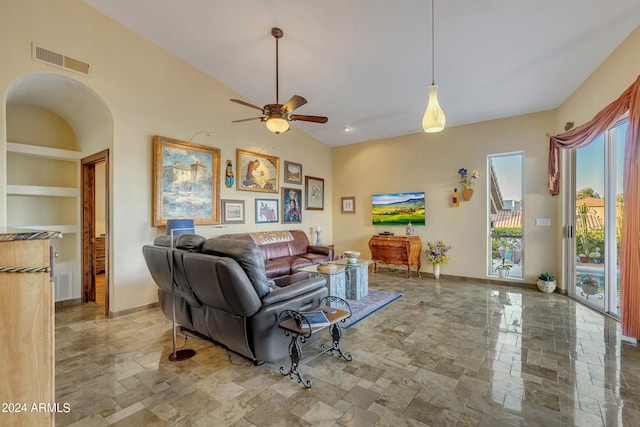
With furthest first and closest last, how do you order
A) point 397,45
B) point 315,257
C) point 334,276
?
point 315,257 → point 334,276 → point 397,45

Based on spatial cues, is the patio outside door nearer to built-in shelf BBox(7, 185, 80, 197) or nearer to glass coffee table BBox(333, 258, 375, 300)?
glass coffee table BBox(333, 258, 375, 300)

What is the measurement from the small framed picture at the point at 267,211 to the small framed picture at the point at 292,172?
65cm

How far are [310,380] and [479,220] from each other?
4906mm

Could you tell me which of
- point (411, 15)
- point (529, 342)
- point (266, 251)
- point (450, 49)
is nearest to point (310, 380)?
point (529, 342)

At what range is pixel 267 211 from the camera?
A: 243 inches

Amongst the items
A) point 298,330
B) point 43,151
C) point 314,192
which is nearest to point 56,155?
point 43,151

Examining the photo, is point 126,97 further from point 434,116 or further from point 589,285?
point 589,285

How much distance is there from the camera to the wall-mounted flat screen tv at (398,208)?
255 inches

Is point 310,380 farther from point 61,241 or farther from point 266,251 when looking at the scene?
point 61,241

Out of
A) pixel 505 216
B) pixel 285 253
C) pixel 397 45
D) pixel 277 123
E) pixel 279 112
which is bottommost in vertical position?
pixel 285 253

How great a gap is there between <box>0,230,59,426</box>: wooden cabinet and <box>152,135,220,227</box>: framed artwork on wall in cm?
350

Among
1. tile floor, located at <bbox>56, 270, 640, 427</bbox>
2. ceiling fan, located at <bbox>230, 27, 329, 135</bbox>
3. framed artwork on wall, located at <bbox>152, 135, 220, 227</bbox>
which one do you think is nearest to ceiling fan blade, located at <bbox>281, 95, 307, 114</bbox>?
ceiling fan, located at <bbox>230, 27, 329, 135</bbox>

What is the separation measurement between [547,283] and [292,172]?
536 cm

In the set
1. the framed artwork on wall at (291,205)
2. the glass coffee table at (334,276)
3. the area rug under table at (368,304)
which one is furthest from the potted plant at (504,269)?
the framed artwork on wall at (291,205)
